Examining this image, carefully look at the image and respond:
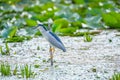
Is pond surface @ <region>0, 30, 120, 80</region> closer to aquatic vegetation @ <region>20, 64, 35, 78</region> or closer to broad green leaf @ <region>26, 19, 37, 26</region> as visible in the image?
aquatic vegetation @ <region>20, 64, 35, 78</region>

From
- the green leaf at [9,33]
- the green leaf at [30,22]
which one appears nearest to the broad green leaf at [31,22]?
the green leaf at [30,22]

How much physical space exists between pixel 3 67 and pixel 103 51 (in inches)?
77.3

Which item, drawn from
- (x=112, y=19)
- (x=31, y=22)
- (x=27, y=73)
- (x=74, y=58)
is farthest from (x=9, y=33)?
(x=27, y=73)

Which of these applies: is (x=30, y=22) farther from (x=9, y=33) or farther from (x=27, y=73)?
(x=27, y=73)

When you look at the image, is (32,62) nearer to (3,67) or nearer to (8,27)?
(3,67)

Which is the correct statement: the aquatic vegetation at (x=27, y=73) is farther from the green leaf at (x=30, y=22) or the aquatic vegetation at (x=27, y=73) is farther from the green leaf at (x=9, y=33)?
the green leaf at (x=30, y=22)

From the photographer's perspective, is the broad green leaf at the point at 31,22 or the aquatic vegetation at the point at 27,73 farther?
the broad green leaf at the point at 31,22

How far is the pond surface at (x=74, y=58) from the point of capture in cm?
586

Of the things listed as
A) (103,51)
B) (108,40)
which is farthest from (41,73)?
(108,40)

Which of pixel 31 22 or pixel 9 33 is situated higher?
pixel 31 22

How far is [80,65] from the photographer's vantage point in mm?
6316

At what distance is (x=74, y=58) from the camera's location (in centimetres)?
677

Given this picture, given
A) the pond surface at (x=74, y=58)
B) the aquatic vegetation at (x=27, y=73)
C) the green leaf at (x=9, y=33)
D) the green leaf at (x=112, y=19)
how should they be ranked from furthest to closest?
the green leaf at (x=112, y=19) < the green leaf at (x=9, y=33) < the pond surface at (x=74, y=58) < the aquatic vegetation at (x=27, y=73)

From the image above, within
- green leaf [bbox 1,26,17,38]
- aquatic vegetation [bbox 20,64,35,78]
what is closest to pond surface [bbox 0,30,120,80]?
aquatic vegetation [bbox 20,64,35,78]
